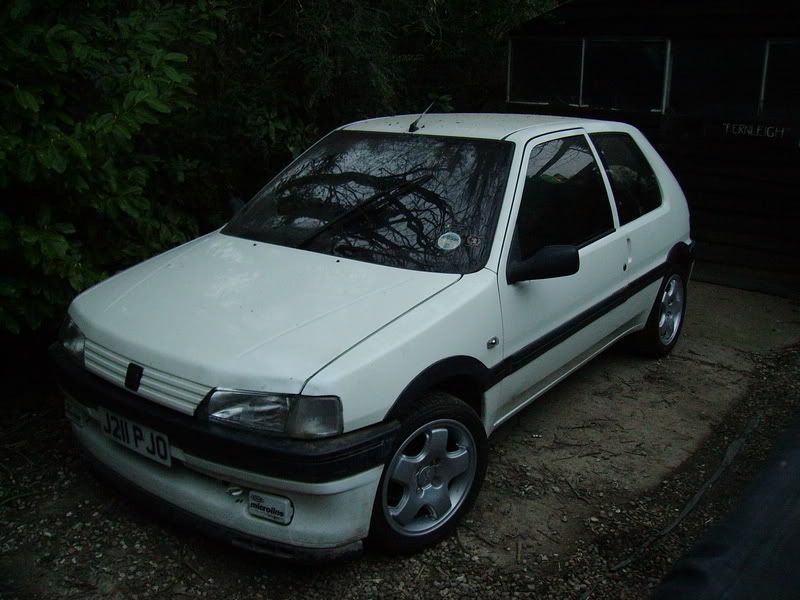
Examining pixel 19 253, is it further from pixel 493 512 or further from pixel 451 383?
pixel 493 512

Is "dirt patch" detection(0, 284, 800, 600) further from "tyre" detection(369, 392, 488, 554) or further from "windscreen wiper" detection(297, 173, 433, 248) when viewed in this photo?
"windscreen wiper" detection(297, 173, 433, 248)

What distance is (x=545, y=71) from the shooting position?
9.08 m

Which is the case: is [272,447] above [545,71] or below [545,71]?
below

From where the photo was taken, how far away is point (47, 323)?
4.37 meters

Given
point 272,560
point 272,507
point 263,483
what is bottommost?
point 272,560

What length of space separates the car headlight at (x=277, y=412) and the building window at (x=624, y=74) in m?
6.73

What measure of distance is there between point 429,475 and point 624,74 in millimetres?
6501

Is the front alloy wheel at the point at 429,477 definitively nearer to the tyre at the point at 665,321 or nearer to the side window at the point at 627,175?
the side window at the point at 627,175

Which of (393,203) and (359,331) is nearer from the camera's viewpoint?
(359,331)

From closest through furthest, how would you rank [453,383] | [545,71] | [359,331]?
[359,331], [453,383], [545,71]

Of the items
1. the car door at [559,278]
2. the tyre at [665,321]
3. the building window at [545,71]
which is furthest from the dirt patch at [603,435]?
Result: the building window at [545,71]

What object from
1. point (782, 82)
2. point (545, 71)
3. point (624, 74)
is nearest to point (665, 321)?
point (782, 82)

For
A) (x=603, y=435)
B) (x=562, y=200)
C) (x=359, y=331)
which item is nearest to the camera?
(x=359, y=331)

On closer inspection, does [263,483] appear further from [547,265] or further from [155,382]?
[547,265]
